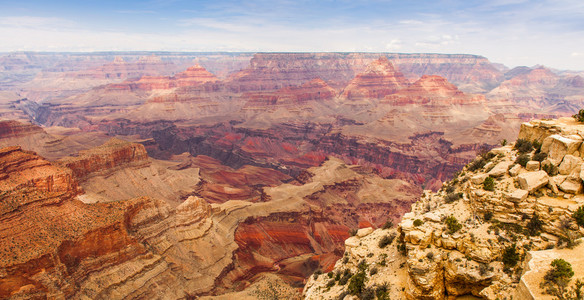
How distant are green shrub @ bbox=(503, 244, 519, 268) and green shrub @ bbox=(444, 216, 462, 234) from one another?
8.52 feet

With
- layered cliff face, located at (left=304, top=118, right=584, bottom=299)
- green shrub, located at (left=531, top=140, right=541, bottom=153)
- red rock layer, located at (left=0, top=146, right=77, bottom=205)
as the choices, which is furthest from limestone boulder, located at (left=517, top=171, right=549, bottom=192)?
red rock layer, located at (left=0, top=146, right=77, bottom=205)

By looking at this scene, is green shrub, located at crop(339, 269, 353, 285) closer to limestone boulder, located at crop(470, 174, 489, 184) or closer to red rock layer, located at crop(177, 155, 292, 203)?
limestone boulder, located at crop(470, 174, 489, 184)

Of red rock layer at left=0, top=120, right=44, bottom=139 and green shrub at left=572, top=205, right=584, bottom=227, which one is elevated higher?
green shrub at left=572, top=205, right=584, bottom=227

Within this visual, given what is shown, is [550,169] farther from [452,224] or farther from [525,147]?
[452,224]

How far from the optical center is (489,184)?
66.1 ft

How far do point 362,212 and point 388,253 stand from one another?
54.9 meters

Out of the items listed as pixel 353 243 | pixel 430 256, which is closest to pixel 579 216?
→ pixel 430 256

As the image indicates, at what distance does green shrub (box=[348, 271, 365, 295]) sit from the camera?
22.6 metres

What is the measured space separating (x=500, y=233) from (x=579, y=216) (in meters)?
3.49

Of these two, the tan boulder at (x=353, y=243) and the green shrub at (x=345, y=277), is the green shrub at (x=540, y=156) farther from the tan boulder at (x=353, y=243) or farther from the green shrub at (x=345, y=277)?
the green shrub at (x=345, y=277)

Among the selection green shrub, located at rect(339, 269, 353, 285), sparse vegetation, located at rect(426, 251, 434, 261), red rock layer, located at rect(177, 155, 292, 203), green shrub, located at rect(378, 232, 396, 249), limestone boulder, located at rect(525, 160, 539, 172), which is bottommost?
red rock layer, located at rect(177, 155, 292, 203)

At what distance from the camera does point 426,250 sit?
18.9 metres

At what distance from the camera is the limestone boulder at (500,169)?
68.6ft

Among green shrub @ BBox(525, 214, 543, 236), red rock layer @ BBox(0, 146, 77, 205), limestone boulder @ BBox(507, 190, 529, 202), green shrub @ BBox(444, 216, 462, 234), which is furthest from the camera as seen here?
red rock layer @ BBox(0, 146, 77, 205)
